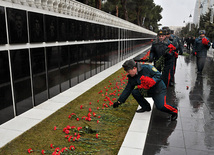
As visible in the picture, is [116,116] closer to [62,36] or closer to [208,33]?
[62,36]

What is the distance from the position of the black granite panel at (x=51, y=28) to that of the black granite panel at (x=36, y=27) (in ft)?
1.01

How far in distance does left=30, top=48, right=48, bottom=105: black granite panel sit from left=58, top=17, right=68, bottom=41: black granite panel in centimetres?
145

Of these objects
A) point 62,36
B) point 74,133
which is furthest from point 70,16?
point 74,133

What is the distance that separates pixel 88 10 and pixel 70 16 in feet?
7.16

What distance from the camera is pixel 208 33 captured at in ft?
88.9

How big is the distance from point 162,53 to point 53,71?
3971 mm

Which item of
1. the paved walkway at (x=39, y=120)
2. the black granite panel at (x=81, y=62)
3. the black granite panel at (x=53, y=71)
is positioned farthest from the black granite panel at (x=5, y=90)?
the black granite panel at (x=81, y=62)

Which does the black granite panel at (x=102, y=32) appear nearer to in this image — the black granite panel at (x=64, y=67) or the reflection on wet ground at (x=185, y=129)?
the black granite panel at (x=64, y=67)

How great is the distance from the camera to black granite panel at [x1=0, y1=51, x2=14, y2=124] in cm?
514

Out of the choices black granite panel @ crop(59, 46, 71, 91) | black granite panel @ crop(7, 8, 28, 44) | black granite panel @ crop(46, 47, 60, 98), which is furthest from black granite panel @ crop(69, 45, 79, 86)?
black granite panel @ crop(7, 8, 28, 44)

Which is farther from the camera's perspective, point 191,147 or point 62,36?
point 62,36

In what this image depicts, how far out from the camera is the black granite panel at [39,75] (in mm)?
6464

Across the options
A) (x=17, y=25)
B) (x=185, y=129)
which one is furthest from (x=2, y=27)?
(x=185, y=129)

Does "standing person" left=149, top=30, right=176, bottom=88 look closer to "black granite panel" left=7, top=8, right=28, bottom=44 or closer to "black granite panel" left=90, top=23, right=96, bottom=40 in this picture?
"black granite panel" left=7, top=8, right=28, bottom=44
